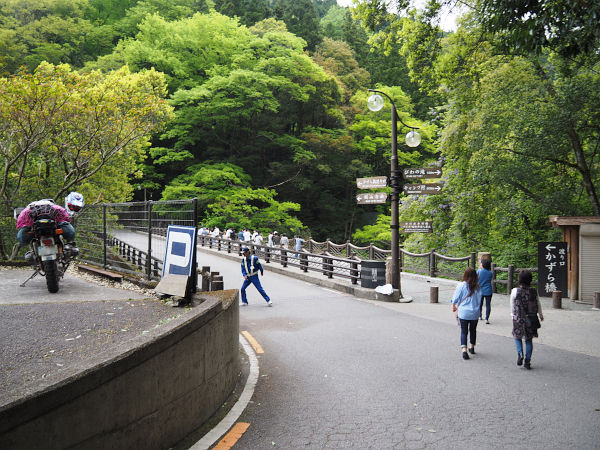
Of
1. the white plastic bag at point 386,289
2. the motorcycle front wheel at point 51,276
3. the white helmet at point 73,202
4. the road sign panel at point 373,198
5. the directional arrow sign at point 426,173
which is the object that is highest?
the directional arrow sign at point 426,173

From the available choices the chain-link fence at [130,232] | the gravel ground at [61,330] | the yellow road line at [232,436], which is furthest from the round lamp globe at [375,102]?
the yellow road line at [232,436]

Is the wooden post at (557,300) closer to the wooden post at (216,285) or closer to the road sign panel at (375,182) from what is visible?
the road sign panel at (375,182)

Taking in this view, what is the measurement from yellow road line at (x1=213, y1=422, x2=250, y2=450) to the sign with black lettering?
12.9m

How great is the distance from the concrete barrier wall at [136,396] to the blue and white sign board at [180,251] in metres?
1.60

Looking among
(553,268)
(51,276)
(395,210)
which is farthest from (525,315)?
(553,268)

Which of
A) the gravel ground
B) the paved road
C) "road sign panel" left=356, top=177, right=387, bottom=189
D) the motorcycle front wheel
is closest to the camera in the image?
the gravel ground

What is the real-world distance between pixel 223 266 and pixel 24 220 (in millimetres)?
13606

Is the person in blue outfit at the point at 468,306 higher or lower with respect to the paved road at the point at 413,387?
higher

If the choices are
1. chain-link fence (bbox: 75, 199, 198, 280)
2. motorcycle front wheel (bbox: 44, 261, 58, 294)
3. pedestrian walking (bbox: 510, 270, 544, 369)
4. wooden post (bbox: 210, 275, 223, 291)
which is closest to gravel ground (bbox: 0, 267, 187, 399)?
chain-link fence (bbox: 75, 199, 198, 280)

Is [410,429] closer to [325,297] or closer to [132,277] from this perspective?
[132,277]

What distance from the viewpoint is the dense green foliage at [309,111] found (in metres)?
14.9

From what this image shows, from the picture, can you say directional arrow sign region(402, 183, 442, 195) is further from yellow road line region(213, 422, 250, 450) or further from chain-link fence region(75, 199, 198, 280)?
yellow road line region(213, 422, 250, 450)

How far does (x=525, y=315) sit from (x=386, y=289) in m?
6.87

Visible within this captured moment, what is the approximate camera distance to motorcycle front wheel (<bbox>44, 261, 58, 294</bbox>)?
8.35m
